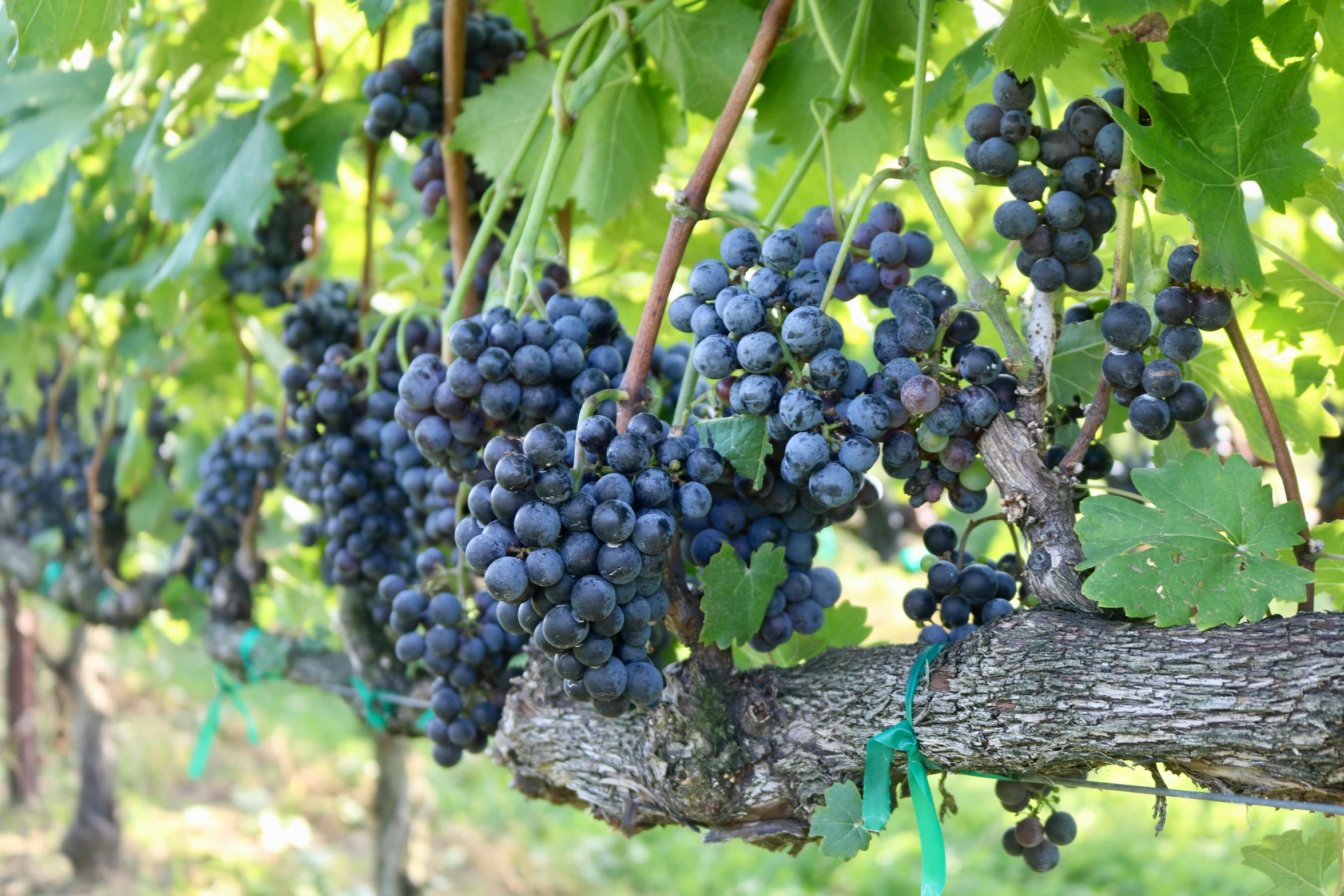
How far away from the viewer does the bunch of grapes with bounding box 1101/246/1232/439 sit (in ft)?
3.42

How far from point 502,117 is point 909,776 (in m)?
1.24

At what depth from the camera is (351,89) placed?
2.71 m

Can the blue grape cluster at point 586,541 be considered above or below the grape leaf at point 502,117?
below

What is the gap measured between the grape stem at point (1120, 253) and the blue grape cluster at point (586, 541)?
416mm

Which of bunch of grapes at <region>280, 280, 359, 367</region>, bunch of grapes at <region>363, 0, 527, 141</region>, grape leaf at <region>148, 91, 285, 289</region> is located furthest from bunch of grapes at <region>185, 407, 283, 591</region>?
bunch of grapes at <region>363, 0, 527, 141</region>

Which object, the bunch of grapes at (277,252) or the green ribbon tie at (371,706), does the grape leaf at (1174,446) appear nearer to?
the green ribbon tie at (371,706)

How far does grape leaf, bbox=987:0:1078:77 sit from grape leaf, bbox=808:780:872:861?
830mm

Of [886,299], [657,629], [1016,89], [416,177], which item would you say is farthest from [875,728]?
[416,177]

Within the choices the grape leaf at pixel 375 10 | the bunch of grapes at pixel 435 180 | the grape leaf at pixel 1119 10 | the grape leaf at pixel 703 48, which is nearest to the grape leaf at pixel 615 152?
the grape leaf at pixel 703 48

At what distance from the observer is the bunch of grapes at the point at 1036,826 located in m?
1.29

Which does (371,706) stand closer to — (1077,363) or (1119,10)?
(1077,363)

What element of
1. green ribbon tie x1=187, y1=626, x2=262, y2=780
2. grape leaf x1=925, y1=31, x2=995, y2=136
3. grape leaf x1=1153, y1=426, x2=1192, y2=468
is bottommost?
green ribbon tie x1=187, y1=626, x2=262, y2=780

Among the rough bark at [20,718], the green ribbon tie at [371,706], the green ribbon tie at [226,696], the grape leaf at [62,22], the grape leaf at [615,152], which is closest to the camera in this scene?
the grape leaf at [62,22]

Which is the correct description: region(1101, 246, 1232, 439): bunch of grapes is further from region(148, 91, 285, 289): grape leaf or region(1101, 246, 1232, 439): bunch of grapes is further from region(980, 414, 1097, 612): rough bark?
region(148, 91, 285, 289): grape leaf
